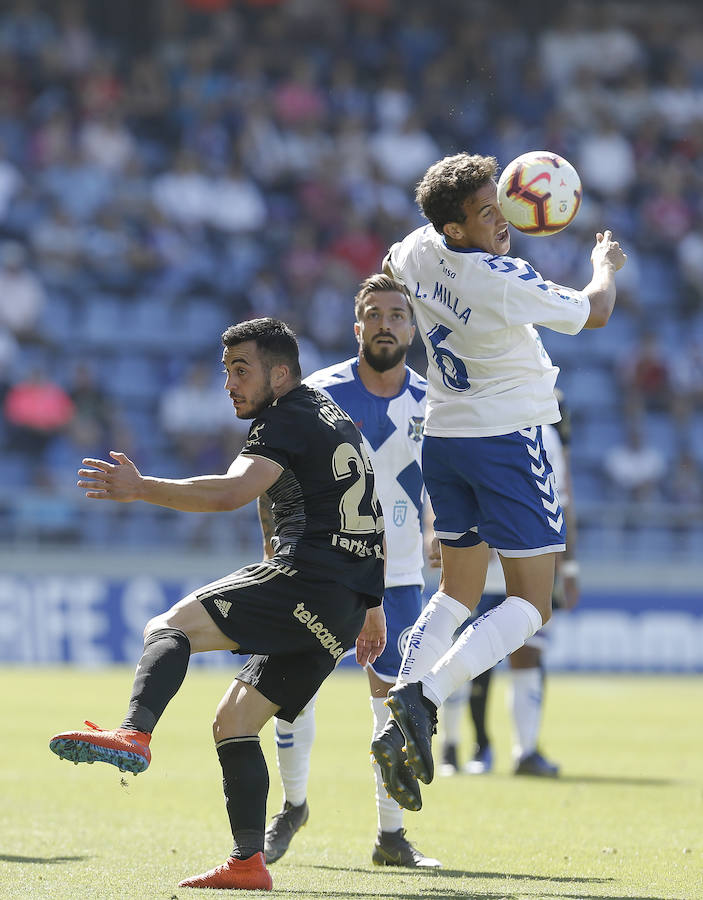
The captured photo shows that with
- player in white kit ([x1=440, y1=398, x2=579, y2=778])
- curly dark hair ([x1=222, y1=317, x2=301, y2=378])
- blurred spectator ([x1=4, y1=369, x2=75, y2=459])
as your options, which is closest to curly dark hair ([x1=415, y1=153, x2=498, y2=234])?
curly dark hair ([x1=222, y1=317, x2=301, y2=378])

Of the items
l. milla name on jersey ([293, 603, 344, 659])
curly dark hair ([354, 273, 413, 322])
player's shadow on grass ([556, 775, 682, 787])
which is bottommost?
player's shadow on grass ([556, 775, 682, 787])

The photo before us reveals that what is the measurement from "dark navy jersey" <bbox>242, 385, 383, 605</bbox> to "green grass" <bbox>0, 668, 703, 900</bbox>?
113 cm

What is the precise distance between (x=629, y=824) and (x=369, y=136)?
15.8 meters

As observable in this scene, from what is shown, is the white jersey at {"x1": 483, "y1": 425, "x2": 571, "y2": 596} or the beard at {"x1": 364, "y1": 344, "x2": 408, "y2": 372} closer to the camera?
the beard at {"x1": 364, "y1": 344, "x2": 408, "y2": 372}

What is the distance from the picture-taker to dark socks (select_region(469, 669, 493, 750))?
1020 centimetres

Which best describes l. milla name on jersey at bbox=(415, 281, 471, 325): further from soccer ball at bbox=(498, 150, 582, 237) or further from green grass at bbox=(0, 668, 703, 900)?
green grass at bbox=(0, 668, 703, 900)

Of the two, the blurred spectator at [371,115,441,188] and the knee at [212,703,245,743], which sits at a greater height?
the blurred spectator at [371,115,441,188]

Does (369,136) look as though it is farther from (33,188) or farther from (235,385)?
(235,385)

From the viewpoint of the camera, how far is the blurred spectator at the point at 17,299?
738 inches

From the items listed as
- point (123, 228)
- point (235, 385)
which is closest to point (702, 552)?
point (123, 228)

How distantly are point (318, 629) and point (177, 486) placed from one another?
0.81 m

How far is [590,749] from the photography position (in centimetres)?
1138

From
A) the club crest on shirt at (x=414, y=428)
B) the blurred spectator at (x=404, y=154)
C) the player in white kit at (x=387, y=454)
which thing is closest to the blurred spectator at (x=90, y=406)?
the blurred spectator at (x=404, y=154)

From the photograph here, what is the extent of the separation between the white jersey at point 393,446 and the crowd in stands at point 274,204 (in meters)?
10.5
